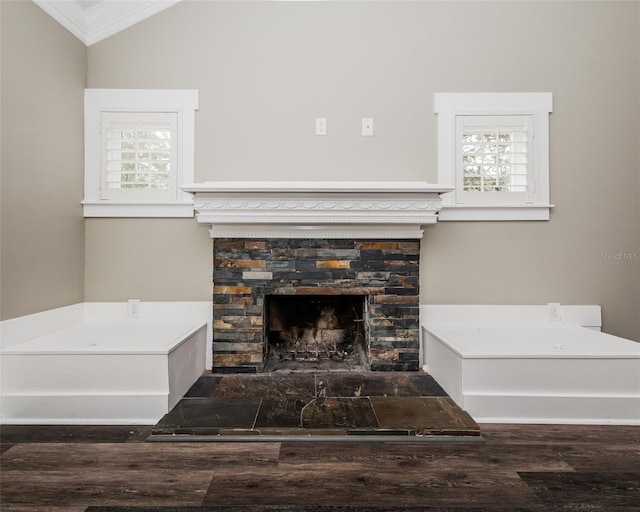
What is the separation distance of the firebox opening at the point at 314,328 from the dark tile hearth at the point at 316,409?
1.08 feet

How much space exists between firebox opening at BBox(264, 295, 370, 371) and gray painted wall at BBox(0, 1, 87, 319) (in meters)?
1.39

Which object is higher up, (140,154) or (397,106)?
(397,106)

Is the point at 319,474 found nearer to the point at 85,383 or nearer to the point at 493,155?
the point at 85,383

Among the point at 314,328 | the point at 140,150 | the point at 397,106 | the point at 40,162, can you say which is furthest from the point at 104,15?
the point at 314,328

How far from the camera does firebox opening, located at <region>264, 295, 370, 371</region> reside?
2.64 metres

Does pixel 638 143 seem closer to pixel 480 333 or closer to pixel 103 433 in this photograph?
pixel 480 333

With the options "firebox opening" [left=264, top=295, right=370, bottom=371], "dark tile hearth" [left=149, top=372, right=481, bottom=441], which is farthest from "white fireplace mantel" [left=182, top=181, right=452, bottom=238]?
"dark tile hearth" [left=149, top=372, right=481, bottom=441]

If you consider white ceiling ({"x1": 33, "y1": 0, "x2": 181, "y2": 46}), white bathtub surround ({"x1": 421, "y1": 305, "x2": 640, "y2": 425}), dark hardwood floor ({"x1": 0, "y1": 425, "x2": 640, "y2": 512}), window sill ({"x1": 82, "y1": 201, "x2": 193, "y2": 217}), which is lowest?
dark hardwood floor ({"x1": 0, "y1": 425, "x2": 640, "y2": 512})

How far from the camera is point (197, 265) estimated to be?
2.54 m

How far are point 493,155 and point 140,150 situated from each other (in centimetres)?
247

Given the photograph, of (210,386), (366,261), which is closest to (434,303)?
(366,261)

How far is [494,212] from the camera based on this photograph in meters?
2.51

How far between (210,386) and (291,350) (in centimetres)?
69

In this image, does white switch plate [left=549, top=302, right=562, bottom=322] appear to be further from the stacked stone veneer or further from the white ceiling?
the white ceiling
